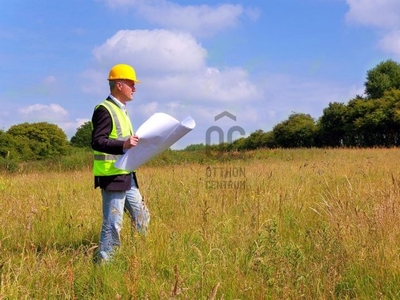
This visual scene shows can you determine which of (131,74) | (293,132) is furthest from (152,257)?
(293,132)

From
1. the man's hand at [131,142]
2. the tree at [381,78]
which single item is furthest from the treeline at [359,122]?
the man's hand at [131,142]

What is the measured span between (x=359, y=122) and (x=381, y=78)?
12706mm

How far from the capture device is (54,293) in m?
2.62

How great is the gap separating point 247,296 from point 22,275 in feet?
5.69

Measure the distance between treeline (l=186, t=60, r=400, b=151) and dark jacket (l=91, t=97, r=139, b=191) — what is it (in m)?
17.9

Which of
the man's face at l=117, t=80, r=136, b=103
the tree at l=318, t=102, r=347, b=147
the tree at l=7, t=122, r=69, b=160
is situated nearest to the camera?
the man's face at l=117, t=80, r=136, b=103

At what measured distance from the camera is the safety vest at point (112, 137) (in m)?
3.27

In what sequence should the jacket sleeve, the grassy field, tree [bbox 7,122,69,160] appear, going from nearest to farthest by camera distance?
the grassy field, the jacket sleeve, tree [bbox 7,122,69,160]

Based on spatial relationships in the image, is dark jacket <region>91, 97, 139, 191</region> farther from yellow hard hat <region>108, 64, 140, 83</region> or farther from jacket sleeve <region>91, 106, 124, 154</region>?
yellow hard hat <region>108, 64, 140, 83</region>

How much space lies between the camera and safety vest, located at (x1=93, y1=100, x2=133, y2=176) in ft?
10.7

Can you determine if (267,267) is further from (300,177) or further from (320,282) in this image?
(300,177)

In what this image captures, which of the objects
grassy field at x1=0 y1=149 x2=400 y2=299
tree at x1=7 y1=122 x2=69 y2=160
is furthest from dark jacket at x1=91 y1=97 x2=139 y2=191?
tree at x1=7 y1=122 x2=69 y2=160

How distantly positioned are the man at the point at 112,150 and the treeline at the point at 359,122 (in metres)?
17.7

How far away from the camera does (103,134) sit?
3232 mm
